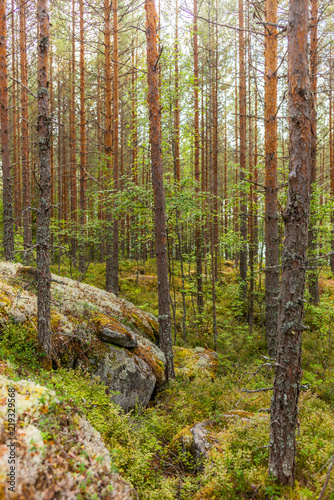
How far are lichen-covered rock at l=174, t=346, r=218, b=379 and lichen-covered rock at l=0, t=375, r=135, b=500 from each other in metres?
5.09

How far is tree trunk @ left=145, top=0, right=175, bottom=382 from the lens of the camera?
7.05m

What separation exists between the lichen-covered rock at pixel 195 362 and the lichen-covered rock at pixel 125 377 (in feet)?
5.58

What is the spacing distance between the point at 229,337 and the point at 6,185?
10351 millimetres

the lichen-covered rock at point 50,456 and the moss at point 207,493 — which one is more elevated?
the lichen-covered rock at point 50,456

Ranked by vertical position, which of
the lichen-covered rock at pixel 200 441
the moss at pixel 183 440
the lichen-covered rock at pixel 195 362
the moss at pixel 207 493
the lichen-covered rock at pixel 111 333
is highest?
the lichen-covered rock at pixel 111 333

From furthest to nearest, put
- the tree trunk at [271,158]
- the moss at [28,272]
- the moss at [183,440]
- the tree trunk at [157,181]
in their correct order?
the tree trunk at [271,158] → the tree trunk at [157,181] → the moss at [28,272] → the moss at [183,440]

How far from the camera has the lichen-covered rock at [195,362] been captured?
789 cm

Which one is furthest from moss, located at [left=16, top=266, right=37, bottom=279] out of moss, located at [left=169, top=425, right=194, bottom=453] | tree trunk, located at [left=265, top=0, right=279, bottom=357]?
tree trunk, located at [left=265, top=0, right=279, bottom=357]

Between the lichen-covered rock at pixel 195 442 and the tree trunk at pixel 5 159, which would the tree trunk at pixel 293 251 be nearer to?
the lichen-covered rock at pixel 195 442

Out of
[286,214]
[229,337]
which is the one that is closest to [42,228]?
[286,214]

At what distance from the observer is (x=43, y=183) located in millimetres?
4480

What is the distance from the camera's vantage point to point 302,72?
3.07m

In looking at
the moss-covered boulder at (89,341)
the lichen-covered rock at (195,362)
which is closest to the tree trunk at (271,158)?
the lichen-covered rock at (195,362)

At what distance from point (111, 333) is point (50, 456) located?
392cm
